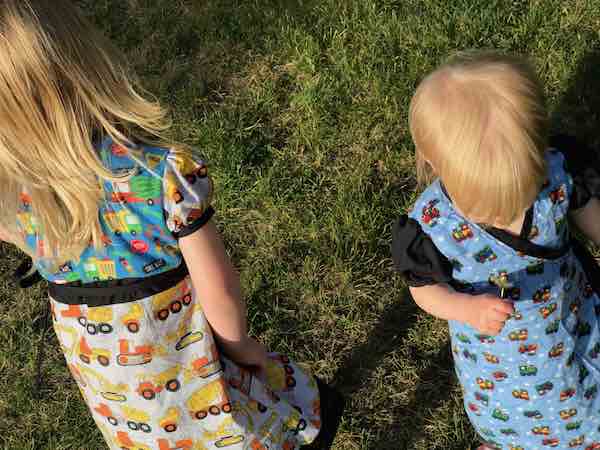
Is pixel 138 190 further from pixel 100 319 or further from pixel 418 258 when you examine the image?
pixel 418 258

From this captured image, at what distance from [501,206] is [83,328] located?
1108 mm

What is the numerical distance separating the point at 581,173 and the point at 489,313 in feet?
1.58

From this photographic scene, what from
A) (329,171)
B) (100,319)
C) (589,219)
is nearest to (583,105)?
(329,171)

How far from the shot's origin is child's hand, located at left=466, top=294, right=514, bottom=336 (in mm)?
1688

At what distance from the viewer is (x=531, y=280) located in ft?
6.07

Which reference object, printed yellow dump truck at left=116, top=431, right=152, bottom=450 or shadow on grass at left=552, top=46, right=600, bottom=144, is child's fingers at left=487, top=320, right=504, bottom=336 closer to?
printed yellow dump truck at left=116, top=431, right=152, bottom=450

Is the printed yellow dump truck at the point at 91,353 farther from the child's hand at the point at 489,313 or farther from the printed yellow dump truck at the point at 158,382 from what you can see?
the child's hand at the point at 489,313

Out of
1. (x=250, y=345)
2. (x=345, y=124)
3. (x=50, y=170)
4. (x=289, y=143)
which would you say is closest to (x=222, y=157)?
(x=289, y=143)

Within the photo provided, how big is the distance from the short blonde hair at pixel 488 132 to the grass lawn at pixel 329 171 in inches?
48.5

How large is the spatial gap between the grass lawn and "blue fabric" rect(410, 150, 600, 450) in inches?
24.1

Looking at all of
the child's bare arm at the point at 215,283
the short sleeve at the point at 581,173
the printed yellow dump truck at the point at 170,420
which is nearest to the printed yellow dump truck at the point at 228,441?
the printed yellow dump truck at the point at 170,420

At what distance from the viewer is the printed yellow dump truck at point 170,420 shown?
76.2 inches

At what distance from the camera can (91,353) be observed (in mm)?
1862

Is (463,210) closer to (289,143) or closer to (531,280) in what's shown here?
(531,280)
